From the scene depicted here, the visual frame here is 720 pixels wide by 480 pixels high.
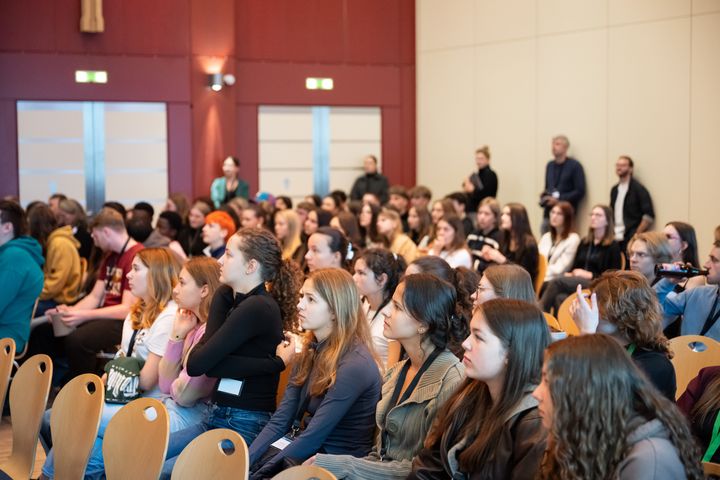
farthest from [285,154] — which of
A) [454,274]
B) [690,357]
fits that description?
[690,357]

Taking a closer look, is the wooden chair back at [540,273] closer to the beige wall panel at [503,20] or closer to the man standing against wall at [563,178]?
the man standing against wall at [563,178]

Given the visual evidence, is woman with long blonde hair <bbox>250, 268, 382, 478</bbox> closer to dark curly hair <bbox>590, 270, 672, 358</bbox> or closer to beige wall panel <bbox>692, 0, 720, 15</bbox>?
dark curly hair <bbox>590, 270, 672, 358</bbox>

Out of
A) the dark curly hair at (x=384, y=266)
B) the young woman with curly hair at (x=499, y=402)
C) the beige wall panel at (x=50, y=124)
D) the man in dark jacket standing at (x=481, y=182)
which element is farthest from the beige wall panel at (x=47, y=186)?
the young woman with curly hair at (x=499, y=402)

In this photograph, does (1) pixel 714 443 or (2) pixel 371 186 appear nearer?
(1) pixel 714 443

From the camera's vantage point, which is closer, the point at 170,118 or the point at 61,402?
the point at 61,402

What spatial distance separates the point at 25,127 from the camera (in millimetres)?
12617

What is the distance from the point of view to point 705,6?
9.69 meters

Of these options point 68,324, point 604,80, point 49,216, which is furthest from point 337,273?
point 604,80

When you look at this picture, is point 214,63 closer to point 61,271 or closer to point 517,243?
point 61,271

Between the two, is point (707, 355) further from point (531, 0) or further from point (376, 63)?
point (376, 63)

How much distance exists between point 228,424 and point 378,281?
1219 mm

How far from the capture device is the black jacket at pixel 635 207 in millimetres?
10211

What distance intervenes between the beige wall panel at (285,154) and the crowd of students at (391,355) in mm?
7426

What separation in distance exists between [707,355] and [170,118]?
10308 mm
